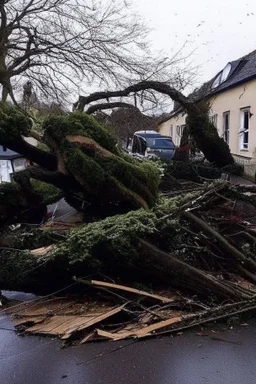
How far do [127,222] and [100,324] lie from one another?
1.45m

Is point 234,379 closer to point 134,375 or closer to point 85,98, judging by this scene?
point 134,375

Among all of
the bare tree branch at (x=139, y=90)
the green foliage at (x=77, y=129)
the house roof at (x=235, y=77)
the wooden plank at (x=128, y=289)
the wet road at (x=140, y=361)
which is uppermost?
the house roof at (x=235, y=77)

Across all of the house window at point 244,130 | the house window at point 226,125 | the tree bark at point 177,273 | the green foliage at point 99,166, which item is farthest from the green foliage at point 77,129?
the house window at point 226,125

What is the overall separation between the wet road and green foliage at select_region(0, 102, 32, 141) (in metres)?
3.74

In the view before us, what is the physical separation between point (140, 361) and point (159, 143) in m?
19.8

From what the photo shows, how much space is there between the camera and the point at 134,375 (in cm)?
380

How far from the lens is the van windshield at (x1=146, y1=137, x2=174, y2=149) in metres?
23.0

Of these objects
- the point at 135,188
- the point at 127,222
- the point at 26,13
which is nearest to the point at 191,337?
the point at 127,222

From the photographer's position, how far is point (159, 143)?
23359 millimetres

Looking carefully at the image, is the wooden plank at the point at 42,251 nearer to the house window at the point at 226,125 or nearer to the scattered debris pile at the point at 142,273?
the scattered debris pile at the point at 142,273

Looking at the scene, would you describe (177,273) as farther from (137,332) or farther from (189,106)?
(189,106)

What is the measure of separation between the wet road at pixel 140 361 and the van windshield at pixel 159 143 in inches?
739

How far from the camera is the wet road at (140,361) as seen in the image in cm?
373

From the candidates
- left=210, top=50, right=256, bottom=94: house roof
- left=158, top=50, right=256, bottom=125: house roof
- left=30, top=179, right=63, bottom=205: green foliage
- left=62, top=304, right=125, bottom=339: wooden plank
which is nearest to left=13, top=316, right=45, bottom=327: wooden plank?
left=62, top=304, right=125, bottom=339: wooden plank
